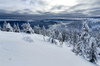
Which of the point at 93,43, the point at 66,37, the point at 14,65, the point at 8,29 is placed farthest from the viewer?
the point at 66,37

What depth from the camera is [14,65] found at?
218 inches

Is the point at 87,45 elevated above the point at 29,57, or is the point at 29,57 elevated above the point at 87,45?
the point at 29,57

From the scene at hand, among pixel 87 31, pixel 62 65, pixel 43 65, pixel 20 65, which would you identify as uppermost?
pixel 87 31

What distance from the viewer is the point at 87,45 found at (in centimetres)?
1670

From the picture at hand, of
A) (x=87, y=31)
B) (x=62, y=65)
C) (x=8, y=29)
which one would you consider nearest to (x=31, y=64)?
(x=62, y=65)

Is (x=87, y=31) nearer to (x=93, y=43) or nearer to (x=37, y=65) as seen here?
(x=93, y=43)

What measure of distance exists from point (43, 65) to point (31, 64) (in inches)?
43.3

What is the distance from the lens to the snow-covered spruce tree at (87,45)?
14139mm

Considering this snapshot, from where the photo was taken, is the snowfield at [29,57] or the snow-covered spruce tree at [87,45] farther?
the snow-covered spruce tree at [87,45]

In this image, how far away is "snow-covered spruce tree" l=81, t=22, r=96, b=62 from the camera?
1414cm

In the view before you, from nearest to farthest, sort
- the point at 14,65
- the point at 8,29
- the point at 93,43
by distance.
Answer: the point at 14,65 < the point at 93,43 < the point at 8,29

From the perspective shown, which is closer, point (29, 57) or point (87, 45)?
point (29, 57)

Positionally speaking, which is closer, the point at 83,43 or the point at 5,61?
the point at 5,61

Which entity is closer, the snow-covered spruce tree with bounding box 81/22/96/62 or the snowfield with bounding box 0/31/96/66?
the snowfield with bounding box 0/31/96/66
